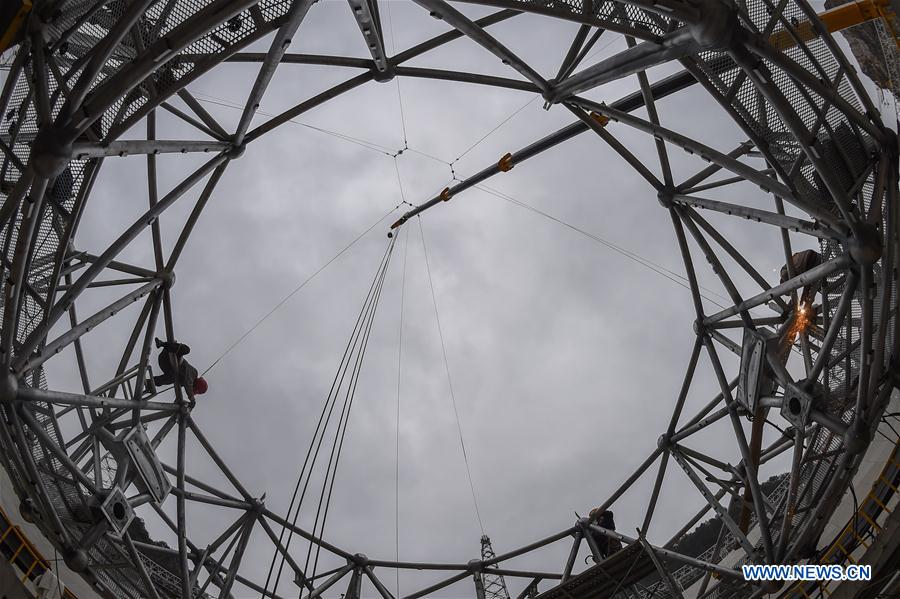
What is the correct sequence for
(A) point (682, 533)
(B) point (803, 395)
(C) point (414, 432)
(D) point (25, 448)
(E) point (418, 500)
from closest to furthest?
(D) point (25, 448)
(B) point (803, 395)
(A) point (682, 533)
(E) point (418, 500)
(C) point (414, 432)

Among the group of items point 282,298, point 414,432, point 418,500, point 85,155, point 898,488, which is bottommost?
point 898,488

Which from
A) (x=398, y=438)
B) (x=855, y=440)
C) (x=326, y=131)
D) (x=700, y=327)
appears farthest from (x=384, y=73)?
(x=398, y=438)

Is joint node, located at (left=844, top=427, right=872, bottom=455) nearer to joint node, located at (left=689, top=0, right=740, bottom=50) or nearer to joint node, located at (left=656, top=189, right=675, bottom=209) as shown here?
joint node, located at (left=656, top=189, right=675, bottom=209)

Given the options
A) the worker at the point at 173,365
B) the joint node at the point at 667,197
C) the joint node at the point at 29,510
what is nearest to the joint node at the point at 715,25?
the joint node at the point at 667,197

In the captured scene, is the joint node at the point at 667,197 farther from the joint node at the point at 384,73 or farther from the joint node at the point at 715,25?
the joint node at the point at 715,25

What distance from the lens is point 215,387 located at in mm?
50625

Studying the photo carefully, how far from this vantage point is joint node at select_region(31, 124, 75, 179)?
12.5 metres

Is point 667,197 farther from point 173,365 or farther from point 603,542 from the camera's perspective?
point 173,365

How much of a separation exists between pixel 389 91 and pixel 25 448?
48.1m

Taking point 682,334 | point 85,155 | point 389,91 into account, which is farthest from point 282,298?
point 85,155

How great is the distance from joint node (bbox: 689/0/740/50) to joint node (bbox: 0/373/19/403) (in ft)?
47.7

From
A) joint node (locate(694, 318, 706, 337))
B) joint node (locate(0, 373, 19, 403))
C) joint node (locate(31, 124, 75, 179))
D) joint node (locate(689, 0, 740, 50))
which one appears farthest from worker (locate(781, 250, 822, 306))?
joint node (locate(0, 373, 19, 403))

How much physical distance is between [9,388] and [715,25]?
49.1 ft

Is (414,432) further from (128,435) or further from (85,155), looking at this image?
(85,155)
